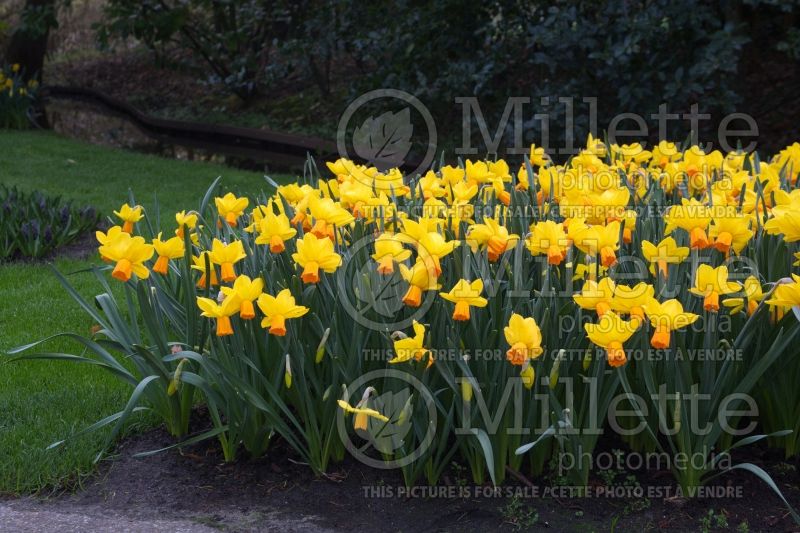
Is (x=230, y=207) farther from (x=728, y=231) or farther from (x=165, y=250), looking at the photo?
(x=728, y=231)

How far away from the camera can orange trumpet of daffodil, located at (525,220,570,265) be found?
269 cm

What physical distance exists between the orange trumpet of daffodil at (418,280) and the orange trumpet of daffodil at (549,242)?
34 cm

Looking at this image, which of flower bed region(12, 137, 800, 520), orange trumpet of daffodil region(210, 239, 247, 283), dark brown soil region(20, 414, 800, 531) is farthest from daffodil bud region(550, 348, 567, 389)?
orange trumpet of daffodil region(210, 239, 247, 283)

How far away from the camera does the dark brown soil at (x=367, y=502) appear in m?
2.52

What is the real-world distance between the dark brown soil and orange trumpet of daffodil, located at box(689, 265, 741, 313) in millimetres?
576

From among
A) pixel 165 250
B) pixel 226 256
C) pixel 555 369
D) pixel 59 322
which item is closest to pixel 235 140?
pixel 59 322

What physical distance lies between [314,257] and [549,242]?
671 millimetres

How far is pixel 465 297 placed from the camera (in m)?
2.44

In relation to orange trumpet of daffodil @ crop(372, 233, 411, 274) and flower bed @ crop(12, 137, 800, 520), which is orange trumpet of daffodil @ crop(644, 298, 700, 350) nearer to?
flower bed @ crop(12, 137, 800, 520)

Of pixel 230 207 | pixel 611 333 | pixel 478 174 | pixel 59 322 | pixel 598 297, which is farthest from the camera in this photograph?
pixel 59 322

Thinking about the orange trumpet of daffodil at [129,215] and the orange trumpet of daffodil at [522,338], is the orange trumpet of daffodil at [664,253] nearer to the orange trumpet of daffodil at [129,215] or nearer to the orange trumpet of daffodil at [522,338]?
the orange trumpet of daffodil at [522,338]

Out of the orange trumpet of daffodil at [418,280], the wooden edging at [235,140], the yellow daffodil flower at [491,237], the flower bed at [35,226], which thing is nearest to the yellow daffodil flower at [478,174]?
the yellow daffodil flower at [491,237]

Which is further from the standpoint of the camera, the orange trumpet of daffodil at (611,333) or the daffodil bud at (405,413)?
the daffodil bud at (405,413)

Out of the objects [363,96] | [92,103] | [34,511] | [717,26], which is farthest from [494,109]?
[92,103]
